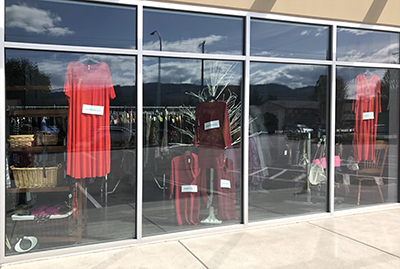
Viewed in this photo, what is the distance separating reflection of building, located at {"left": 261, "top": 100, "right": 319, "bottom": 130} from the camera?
5824mm

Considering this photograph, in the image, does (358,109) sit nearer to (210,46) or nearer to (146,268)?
(210,46)

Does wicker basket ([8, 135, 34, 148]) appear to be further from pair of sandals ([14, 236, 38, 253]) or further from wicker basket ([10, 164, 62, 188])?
pair of sandals ([14, 236, 38, 253])

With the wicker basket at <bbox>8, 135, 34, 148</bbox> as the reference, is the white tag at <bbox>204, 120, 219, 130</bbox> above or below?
above

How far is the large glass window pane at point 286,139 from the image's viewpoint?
577 cm

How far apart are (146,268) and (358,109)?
453cm

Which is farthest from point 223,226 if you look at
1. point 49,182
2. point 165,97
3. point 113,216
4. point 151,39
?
point 151,39

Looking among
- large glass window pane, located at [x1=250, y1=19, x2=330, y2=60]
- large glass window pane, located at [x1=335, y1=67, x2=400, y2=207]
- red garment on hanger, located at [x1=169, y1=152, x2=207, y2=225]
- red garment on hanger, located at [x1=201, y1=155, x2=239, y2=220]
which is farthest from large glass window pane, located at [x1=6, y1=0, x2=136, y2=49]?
large glass window pane, located at [x1=335, y1=67, x2=400, y2=207]

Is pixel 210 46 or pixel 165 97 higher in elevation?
pixel 210 46

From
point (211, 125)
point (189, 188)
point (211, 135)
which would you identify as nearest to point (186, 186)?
point (189, 188)

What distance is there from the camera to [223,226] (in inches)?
216

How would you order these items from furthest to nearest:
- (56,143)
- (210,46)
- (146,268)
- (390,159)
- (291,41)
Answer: (390,159) < (291,41) < (210,46) < (56,143) < (146,268)

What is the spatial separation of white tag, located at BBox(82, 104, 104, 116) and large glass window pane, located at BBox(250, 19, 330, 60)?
94.0 inches

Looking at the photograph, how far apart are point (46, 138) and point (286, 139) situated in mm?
3548

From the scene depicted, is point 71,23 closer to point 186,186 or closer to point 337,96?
point 186,186
